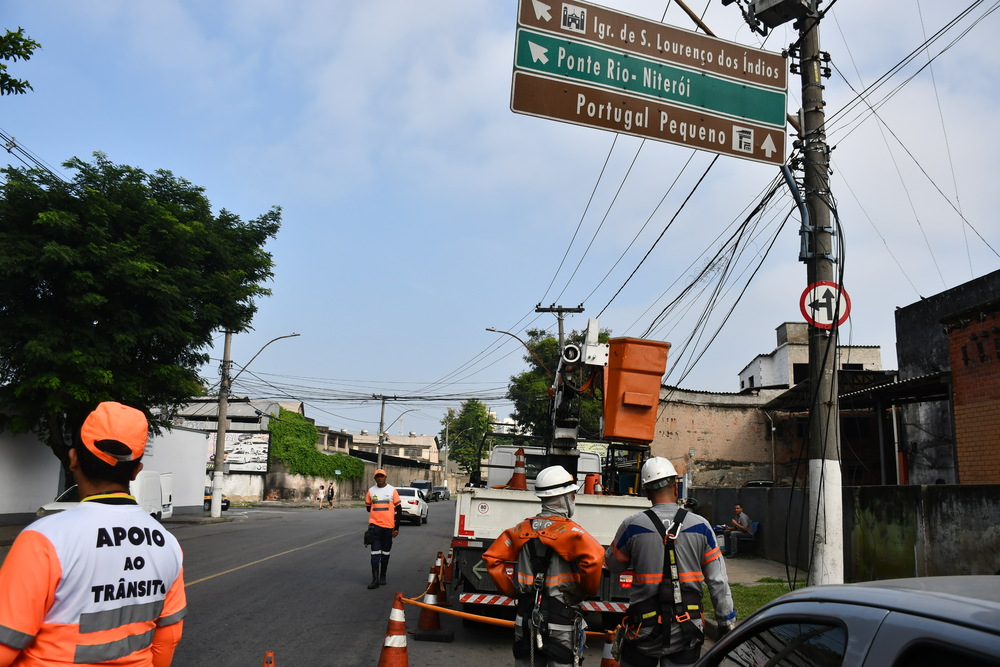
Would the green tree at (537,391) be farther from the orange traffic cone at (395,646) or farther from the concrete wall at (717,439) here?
the orange traffic cone at (395,646)

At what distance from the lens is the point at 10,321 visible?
17.4m

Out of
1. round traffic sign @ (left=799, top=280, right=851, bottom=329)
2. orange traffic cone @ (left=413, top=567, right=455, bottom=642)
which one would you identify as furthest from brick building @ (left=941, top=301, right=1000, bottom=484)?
orange traffic cone @ (left=413, top=567, right=455, bottom=642)

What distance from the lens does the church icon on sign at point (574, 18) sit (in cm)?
668

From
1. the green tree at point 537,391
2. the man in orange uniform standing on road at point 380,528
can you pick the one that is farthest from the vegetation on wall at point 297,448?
the man in orange uniform standing on road at point 380,528

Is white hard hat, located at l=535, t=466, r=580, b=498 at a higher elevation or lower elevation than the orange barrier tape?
higher

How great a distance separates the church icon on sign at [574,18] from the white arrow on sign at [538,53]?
12.0 inches

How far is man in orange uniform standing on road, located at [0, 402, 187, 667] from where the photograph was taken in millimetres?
2238

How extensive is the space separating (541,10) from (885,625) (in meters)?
5.95

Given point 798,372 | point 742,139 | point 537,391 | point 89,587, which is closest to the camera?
point 89,587

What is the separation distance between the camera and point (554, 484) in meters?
5.03

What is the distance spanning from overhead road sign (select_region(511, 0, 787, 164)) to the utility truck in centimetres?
310

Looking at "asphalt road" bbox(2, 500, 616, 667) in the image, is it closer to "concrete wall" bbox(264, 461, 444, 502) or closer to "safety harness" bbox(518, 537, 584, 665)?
"safety harness" bbox(518, 537, 584, 665)

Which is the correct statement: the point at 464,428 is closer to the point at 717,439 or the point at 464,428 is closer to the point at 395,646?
the point at 717,439

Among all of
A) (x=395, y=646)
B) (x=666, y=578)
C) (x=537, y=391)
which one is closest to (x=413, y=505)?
(x=537, y=391)
